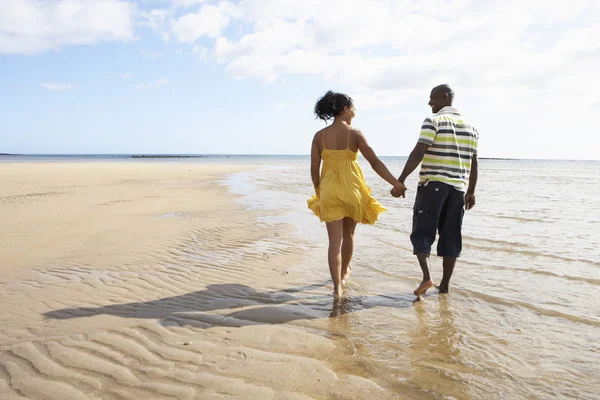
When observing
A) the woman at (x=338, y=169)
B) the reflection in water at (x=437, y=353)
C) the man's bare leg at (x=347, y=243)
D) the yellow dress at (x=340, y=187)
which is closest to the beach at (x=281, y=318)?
the reflection in water at (x=437, y=353)

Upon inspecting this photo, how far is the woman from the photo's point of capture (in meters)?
4.14

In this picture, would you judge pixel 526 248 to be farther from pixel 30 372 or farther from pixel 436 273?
pixel 30 372

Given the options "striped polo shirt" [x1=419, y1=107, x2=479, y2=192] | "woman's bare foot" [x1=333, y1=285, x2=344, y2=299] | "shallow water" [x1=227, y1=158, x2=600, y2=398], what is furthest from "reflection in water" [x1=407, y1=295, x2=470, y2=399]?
"striped polo shirt" [x1=419, y1=107, x2=479, y2=192]

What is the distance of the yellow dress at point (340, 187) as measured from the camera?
418 centimetres

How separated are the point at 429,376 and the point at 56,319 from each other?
9.76 feet

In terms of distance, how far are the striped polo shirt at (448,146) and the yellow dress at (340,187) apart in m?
0.67

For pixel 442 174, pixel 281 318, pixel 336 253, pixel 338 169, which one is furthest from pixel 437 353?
pixel 338 169

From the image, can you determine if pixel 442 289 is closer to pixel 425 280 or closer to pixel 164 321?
pixel 425 280

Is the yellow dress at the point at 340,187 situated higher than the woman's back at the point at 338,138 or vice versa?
the woman's back at the point at 338,138

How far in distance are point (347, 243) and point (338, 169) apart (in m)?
0.91

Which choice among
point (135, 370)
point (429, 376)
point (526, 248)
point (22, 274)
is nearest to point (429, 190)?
point (429, 376)

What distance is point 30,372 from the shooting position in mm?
2668

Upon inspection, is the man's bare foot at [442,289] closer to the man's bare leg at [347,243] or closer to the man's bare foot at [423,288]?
the man's bare foot at [423,288]

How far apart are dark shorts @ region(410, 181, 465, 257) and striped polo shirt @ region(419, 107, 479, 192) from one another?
90 mm
